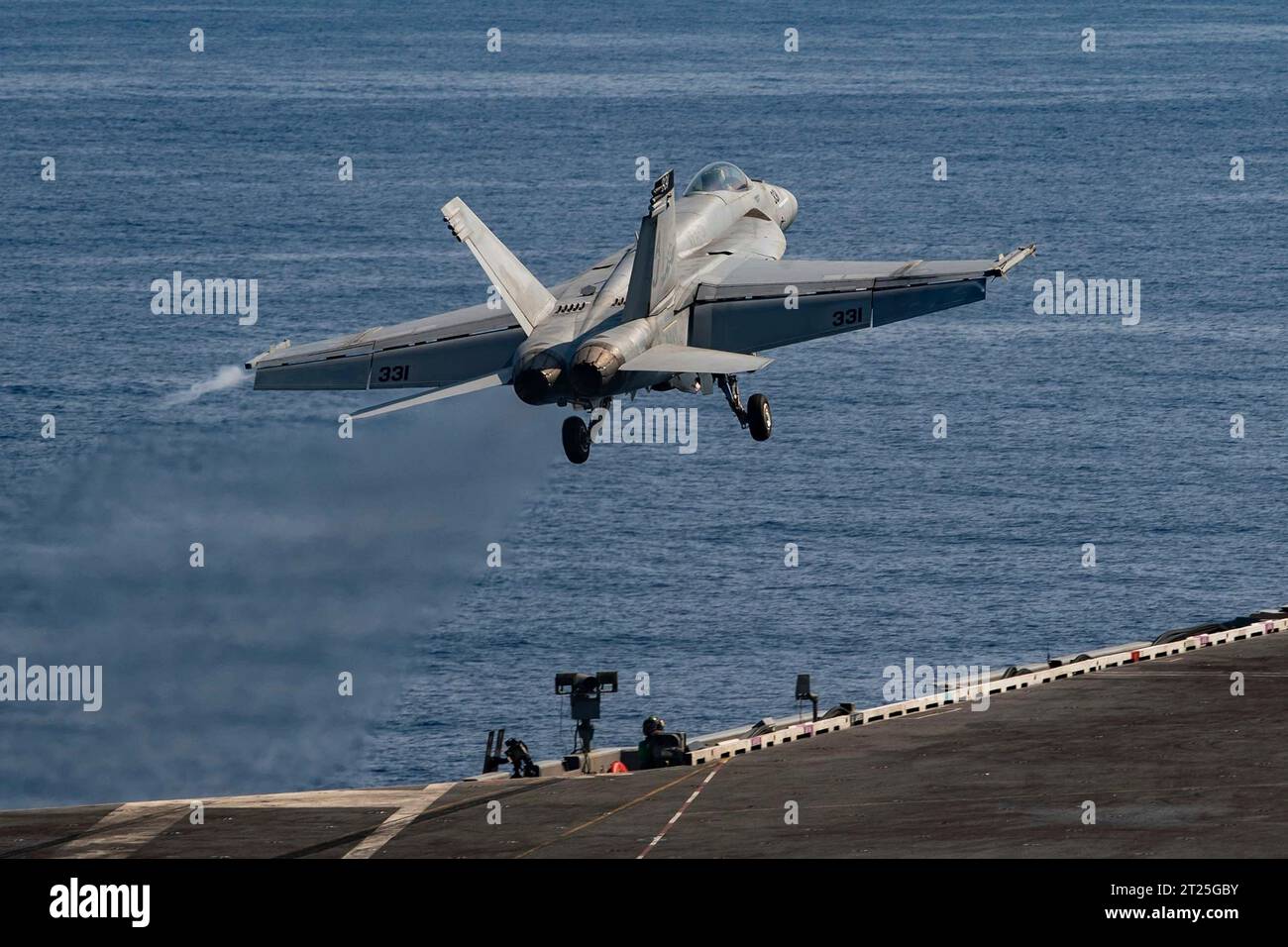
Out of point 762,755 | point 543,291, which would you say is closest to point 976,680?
point 762,755

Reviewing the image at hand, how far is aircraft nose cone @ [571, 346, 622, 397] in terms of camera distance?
6850 cm

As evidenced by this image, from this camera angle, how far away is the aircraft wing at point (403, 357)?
7538 cm

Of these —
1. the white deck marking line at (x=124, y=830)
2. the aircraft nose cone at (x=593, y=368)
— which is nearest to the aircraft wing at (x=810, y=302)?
the aircraft nose cone at (x=593, y=368)

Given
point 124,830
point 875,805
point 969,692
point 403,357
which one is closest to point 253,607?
point 969,692

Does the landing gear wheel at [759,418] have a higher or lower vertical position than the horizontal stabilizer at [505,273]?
lower

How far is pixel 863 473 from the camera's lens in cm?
19450

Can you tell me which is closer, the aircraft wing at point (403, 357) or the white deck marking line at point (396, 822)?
the aircraft wing at point (403, 357)

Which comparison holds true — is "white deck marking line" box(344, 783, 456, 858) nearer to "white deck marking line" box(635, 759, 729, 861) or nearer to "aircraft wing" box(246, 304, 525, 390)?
"white deck marking line" box(635, 759, 729, 861)

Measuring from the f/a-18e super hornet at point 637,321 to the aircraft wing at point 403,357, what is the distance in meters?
0.05

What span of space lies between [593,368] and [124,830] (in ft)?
93.1

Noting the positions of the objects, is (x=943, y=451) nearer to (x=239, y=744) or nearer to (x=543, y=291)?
(x=239, y=744)

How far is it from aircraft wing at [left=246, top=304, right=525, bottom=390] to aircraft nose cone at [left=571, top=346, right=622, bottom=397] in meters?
6.16

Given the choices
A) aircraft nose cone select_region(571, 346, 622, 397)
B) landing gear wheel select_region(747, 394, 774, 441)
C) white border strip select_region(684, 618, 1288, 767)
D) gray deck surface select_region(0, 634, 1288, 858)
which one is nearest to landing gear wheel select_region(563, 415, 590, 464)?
aircraft nose cone select_region(571, 346, 622, 397)

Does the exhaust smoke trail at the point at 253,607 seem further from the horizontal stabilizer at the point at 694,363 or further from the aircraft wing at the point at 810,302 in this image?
the horizontal stabilizer at the point at 694,363
